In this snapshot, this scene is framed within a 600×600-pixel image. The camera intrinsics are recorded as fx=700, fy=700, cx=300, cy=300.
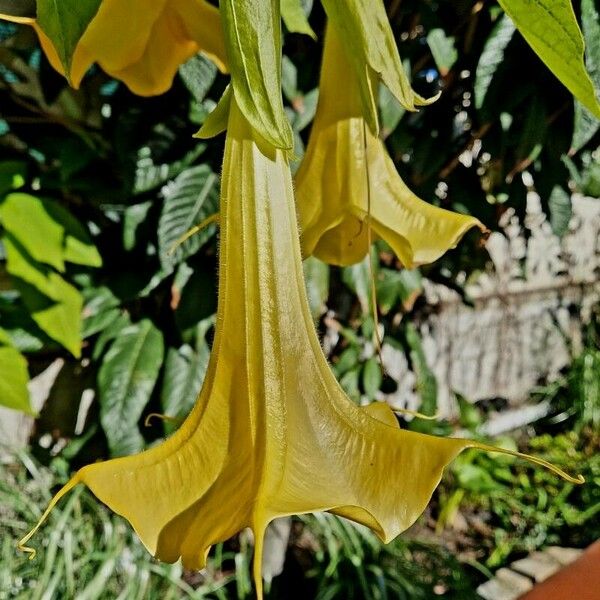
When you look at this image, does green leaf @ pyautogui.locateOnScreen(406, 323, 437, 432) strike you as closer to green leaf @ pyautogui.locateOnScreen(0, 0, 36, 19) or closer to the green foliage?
the green foliage

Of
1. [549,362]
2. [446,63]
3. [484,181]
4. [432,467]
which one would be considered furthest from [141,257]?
[549,362]

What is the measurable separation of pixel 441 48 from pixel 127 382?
0.64m

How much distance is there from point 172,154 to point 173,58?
1.89 ft

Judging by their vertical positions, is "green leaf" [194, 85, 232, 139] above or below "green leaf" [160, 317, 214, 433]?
above

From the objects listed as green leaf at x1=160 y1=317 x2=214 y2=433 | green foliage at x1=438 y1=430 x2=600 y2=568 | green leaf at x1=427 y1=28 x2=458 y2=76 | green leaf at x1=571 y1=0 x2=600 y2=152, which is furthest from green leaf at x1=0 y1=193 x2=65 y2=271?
green foliage at x1=438 y1=430 x2=600 y2=568

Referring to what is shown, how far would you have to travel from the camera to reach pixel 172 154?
3.01ft

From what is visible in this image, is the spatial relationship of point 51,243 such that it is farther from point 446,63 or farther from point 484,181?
point 484,181

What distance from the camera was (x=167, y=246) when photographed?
86 cm

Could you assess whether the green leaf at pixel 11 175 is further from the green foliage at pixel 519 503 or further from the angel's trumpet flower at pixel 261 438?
the green foliage at pixel 519 503

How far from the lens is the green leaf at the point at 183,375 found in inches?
42.2

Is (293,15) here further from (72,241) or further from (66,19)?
(72,241)

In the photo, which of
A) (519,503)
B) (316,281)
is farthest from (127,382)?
(519,503)

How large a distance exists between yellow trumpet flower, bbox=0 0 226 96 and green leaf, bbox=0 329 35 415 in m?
0.58

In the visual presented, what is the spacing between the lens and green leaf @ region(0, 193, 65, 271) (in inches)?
34.6
